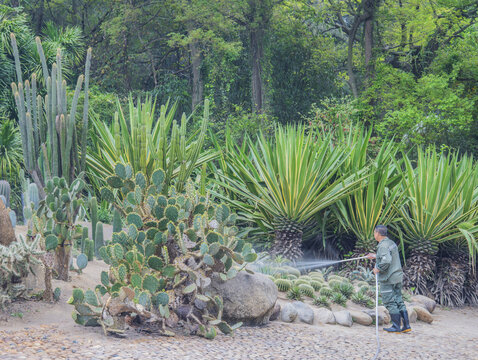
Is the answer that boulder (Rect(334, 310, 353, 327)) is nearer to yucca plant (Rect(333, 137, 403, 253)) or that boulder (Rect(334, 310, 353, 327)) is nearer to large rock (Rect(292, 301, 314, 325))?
large rock (Rect(292, 301, 314, 325))

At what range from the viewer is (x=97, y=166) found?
922 cm

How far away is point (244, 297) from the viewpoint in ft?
18.7

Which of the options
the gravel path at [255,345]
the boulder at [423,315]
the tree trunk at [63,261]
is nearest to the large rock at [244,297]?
the gravel path at [255,345]

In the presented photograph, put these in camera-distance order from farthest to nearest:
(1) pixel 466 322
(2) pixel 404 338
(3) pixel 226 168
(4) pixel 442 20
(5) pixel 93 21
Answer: (5) pixel 93 21
(4) pixel 442 20
(3) pixel 226 168
(1) pixel 466 322
(2) pixel 404 338

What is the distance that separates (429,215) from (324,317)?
124 inches

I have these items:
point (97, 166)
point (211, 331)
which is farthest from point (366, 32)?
point (211, 331)

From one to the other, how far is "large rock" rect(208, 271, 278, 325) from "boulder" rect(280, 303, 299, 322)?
490 mm

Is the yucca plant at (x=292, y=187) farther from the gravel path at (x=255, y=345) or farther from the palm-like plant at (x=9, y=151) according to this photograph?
the palm-like plant at (x=9, y=151)

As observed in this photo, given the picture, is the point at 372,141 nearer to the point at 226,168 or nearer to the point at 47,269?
the point at 226,168

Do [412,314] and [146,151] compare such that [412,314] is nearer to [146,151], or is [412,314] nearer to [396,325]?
[396,325]

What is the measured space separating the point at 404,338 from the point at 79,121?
11.2 metres

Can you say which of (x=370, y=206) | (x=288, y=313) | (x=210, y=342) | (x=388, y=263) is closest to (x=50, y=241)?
(x=210, y=342)

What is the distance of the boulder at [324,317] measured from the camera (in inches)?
262

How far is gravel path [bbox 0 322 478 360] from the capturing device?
165 inches
